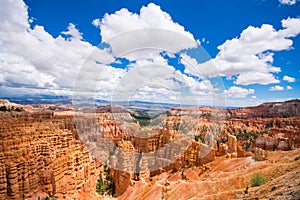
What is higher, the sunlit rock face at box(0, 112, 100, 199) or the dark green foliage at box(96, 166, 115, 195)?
the sunlit rock face at box(0, 112, 100, 199)

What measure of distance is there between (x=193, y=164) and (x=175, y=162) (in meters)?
3.13

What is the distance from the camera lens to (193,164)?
31266 mm

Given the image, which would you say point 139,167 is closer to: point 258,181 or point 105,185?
point 105,185

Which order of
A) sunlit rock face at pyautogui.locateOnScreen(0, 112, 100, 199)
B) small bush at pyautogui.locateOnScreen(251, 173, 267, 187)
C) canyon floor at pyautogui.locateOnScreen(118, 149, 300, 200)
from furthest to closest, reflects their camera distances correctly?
sunlit rock face at pyautogui.locateOnScreen(0, 112, 100, 199) → small bush at pyautogui.locateOnScreen(251, 173, 267, 187) → canyon floor at pyautogui.locateOnScreen(118, 149, 300, 200)

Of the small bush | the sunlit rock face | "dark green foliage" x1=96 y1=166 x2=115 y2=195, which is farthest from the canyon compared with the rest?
the small bush

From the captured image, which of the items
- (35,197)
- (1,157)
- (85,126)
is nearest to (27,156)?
(1,157)

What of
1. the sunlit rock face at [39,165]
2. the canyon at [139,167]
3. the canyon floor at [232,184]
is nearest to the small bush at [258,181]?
the canyon floor at [232,184]

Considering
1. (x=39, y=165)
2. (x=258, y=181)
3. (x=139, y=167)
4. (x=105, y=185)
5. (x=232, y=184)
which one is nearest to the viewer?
(x=258, y=181)

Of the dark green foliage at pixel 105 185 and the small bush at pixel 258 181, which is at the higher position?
the small bush at pixel 258 181

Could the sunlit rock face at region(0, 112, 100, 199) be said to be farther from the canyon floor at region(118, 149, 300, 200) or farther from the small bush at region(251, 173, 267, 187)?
the small bush at region(251, 173, 267, 187)

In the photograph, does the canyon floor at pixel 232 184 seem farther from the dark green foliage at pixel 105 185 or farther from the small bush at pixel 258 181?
the dark green foliage at pixel 105 185

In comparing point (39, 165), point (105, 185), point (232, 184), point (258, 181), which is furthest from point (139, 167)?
point (258, 181)

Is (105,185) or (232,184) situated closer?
(232,184)

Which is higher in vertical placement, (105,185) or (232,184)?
(232,184)
